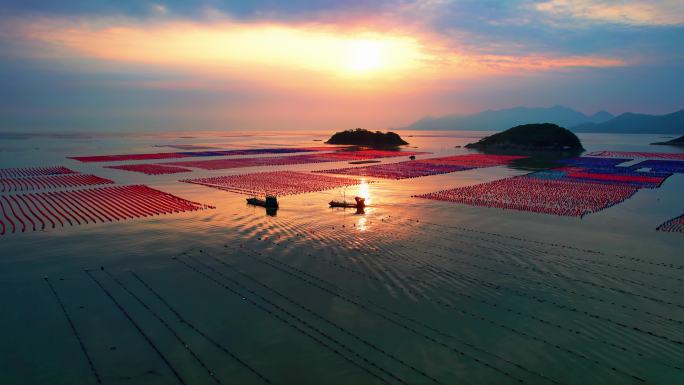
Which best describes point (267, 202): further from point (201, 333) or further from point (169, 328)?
point (201, 333)

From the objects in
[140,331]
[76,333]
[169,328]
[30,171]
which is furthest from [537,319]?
[30,171]

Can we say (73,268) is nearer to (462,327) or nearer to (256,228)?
(256,228)

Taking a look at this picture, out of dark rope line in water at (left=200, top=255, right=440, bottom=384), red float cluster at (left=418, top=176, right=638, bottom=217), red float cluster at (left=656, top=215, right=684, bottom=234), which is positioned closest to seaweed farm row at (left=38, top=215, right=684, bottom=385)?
→ dark rope line in water at (left=200, top=255, right=440, bottom=384)

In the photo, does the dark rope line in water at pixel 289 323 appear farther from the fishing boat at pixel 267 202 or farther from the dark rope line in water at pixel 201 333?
Result: the fishing boat at pixel 267 202

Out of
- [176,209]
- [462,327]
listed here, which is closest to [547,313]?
[462,327]

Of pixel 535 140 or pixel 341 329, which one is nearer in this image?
pixel 341 329

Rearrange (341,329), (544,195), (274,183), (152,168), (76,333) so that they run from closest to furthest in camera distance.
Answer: (76,333)
(341,329)
(544,195)
(274,183)
(152,168)
